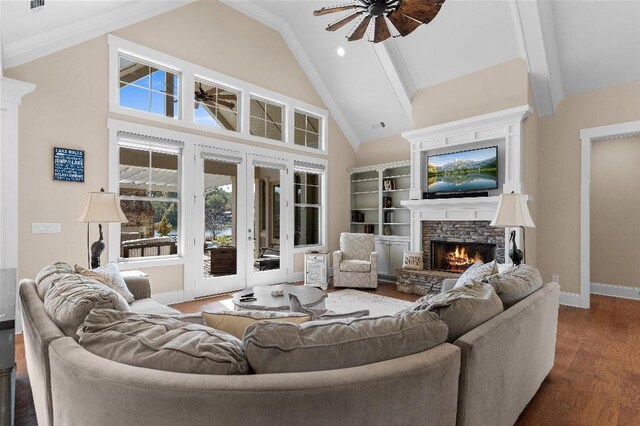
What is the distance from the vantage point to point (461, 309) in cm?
147

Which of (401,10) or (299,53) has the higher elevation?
(299,53)

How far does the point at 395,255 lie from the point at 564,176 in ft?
9.54

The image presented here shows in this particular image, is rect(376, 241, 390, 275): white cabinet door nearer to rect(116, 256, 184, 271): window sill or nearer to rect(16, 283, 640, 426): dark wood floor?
rect(16, 283, 640, 426): dark wood floor

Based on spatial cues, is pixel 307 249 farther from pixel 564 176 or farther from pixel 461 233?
pixel 564 176

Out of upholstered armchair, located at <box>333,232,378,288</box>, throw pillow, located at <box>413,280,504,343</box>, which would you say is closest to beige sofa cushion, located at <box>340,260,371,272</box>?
upholstered armchair, located at <box>333,232,378,288</box>

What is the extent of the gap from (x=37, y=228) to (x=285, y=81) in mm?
4313

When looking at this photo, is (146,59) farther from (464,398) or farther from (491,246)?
(491,246)

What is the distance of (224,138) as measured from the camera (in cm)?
533

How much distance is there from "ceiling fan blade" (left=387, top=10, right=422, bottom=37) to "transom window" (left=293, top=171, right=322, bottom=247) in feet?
11.6

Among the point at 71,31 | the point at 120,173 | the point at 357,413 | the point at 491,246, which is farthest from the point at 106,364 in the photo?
the point at 491,246

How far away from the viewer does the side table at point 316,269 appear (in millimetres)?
5845

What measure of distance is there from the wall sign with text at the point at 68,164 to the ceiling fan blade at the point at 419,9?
151 inches

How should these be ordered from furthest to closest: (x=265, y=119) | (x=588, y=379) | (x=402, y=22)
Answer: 1. (x=265, y=119)
2. (x=402, y=22)
3. (x=588, y=379)

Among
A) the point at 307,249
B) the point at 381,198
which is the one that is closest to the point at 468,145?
the point at 381,198
